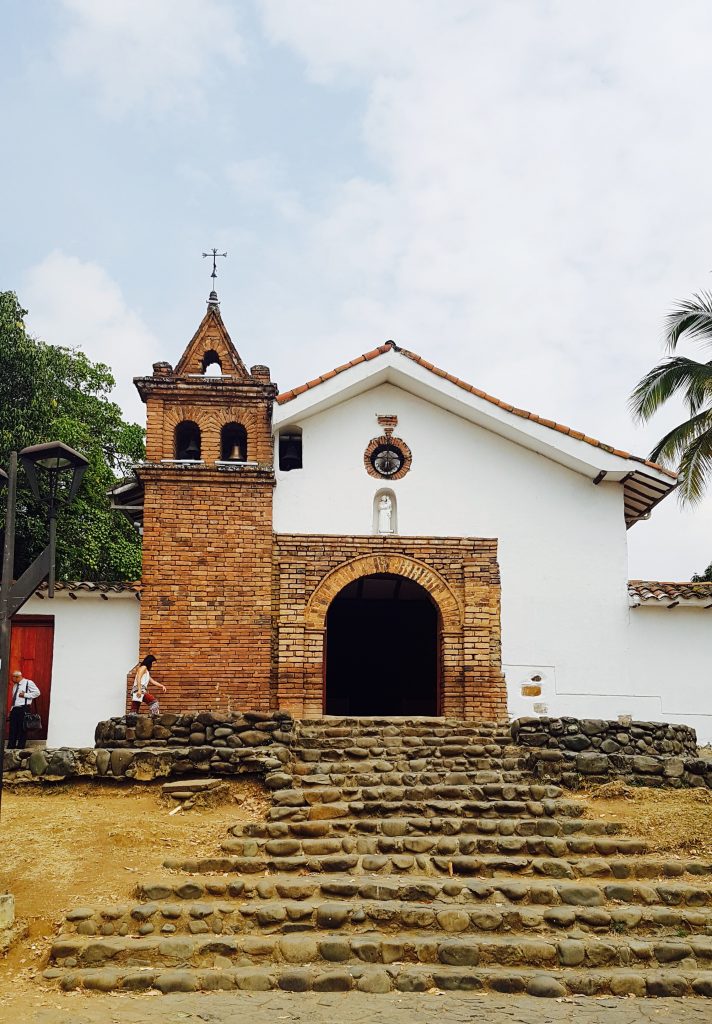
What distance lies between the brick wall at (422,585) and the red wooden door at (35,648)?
10.7 feet

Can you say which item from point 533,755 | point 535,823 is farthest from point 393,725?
point 535,823

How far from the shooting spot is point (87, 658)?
1356 centimetres

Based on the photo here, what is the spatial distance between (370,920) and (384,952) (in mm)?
366

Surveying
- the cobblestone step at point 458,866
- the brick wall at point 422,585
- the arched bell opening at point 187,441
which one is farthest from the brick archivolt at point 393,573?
the cobblestone step at point 458,866

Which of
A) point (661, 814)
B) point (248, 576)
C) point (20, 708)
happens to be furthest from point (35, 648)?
point (661, 814)

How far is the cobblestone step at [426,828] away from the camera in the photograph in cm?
943

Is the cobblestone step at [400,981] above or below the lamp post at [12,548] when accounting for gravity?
below

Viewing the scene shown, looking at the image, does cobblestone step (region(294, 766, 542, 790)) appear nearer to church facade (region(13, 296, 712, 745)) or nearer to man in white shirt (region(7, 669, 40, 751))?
church facade (region(13, 296, 712, 745))

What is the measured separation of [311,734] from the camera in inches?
468

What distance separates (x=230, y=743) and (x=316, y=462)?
15.8 ft

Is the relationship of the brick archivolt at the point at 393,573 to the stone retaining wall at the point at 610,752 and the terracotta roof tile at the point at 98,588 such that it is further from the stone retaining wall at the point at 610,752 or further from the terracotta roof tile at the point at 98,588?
the terracotta roof tile at the point at 98,588

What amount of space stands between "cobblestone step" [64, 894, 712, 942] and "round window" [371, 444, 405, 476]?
24.8 feet

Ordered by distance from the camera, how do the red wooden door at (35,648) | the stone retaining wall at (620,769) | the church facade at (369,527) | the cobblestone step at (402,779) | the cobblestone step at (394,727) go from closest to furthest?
the cobblestone step at (402,779)
the stone retaining wall at (620,769)
the cobblestone step at (394,727)
the church facade at (369,527)
the red wooden door at (35,648)

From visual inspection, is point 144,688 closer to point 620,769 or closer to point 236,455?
point 236,455
